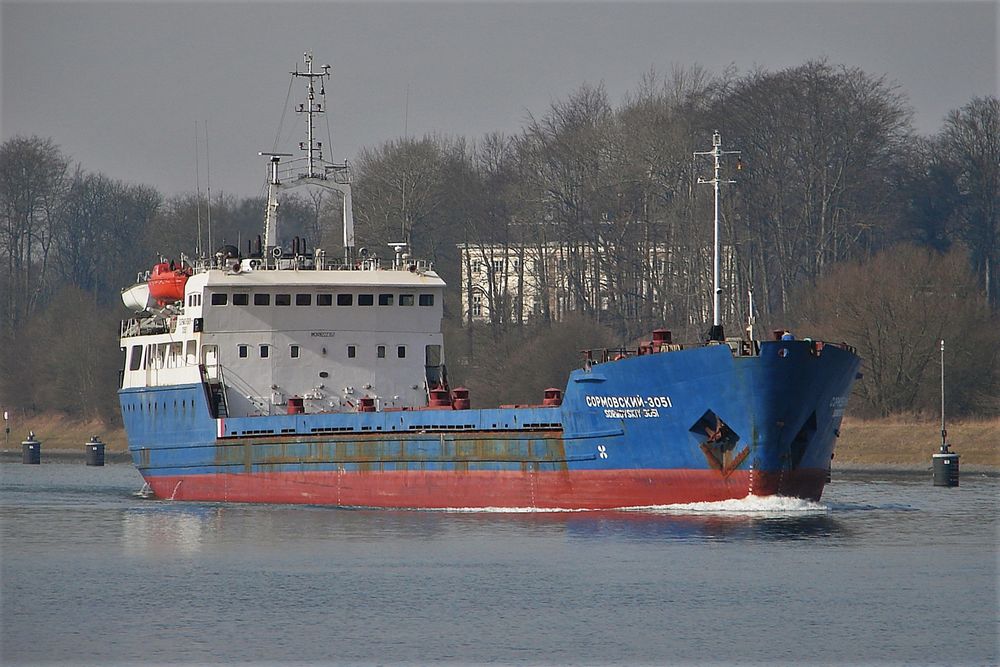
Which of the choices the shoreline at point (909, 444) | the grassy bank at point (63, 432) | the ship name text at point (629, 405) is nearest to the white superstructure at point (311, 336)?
the ship name text at point (629, 405)

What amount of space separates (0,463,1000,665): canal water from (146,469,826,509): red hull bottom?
1.55ft

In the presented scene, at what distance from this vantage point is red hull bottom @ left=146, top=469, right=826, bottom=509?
38.7 meters

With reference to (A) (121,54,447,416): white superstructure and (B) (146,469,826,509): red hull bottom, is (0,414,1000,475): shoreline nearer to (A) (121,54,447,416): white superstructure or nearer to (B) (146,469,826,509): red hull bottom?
(A) (121,54,447,416): white superstructure

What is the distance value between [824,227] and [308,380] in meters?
37.5

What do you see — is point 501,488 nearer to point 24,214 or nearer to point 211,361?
point 211,361

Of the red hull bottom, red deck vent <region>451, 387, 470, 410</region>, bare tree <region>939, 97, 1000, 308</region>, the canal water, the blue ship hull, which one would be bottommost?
the canal water

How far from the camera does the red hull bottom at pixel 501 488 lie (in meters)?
38.7

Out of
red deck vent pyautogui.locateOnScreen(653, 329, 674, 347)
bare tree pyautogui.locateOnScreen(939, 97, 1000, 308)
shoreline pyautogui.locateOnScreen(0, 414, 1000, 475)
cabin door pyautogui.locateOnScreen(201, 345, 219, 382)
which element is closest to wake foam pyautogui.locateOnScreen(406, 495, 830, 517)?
red deck vent pyautogui.locateOnScreen(653, 329, 674, 347)

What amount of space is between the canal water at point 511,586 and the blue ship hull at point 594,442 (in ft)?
2.78

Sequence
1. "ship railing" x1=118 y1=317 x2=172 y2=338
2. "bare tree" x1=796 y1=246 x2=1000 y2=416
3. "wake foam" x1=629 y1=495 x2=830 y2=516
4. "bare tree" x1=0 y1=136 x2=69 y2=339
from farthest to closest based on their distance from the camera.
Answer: "bare tree" x1=0 y1=136 x2=69 y2=339 → "bare tree" x1=796 y1=246 x2=1000 y2=416 → "ship railing" x1=118 y1=317 x2=172 y2=338 → "wake foam" x1=629 y1=495 x2=830 y2=516

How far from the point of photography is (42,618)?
2902cm

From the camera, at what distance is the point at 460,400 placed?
43531 millimetres

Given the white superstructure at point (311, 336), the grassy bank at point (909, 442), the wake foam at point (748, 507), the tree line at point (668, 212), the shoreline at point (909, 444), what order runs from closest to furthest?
1. the wake foam at point (748, 507)
2. the white superstructure at point (311, 336)
3. the shoreline at point (909, 444)
4. the grassy bank at point (909, 442)
5. the tree line at point (668, 212)

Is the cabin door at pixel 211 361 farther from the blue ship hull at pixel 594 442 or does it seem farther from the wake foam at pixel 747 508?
the wake foam at pixel 747 508
